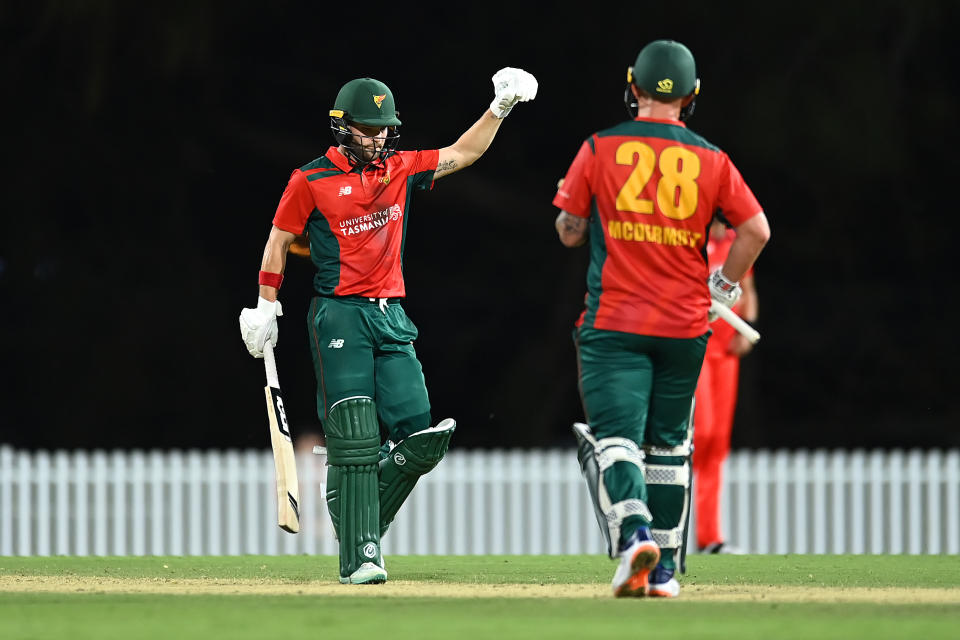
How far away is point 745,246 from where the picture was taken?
717 centimetres

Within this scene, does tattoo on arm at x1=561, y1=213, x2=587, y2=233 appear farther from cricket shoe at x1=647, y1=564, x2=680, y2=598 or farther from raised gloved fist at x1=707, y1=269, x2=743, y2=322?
cricket shoe at x1=647, y1=564, x2=680, y2=598

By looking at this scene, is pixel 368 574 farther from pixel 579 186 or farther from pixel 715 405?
pixel 715 405

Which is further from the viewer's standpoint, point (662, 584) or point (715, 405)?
A: point (715, 405)

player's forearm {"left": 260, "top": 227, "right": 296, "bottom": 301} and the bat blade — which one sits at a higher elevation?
player's forearm {"left": 260, "top": 227, "right": 296, "bottom": 301}

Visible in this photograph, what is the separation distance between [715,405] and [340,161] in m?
3.39

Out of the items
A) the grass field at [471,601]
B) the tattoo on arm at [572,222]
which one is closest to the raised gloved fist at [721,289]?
the tattoo on arm at [572,222]

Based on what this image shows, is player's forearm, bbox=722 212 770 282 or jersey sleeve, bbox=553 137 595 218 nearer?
jersey sleeve, bbox=553 137 595 218

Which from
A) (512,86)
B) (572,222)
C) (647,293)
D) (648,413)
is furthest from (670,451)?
(512,86)

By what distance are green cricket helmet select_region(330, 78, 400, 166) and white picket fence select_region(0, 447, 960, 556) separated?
7.38 metres

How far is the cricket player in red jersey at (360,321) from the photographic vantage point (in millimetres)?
7738

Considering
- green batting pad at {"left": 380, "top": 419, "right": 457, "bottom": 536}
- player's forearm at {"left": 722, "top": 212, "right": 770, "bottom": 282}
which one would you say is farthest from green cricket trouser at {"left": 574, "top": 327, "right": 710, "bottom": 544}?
green batting pad at {"left": 380, "top": 419, "right": 457, "bottom": 536}

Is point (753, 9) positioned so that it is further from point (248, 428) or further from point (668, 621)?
point (668, 621)

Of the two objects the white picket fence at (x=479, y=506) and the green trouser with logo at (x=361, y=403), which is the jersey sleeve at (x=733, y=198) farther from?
the white picket fence at (x=479, y=506)

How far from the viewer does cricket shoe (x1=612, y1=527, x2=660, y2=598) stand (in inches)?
264
